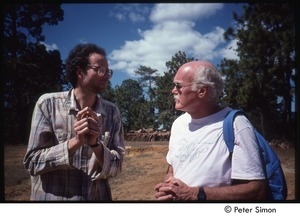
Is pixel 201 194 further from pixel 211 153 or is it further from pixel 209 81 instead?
pixel 209 81

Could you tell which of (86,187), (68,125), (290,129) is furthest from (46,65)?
(290,129)

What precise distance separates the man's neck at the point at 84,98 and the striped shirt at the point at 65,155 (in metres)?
0.03

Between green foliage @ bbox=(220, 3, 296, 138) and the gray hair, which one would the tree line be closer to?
green foliage @ bbox=(220, 3, 296, 138)

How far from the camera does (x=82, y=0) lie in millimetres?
2449

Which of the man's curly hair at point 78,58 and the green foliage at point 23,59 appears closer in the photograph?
the man's curly hair at point 78,58

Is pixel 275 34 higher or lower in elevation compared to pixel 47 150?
higher

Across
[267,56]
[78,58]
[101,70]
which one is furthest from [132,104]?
[267,56]

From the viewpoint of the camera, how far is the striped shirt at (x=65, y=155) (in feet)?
6.59

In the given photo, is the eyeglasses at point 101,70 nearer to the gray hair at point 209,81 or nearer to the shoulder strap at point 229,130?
the gray hair at point 209,81

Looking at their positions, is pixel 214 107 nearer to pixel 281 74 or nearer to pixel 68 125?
pixel 281 74

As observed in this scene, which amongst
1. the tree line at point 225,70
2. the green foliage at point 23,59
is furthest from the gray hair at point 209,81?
the green foliage at point 23,59

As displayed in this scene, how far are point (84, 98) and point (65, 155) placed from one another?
15.5 inches
